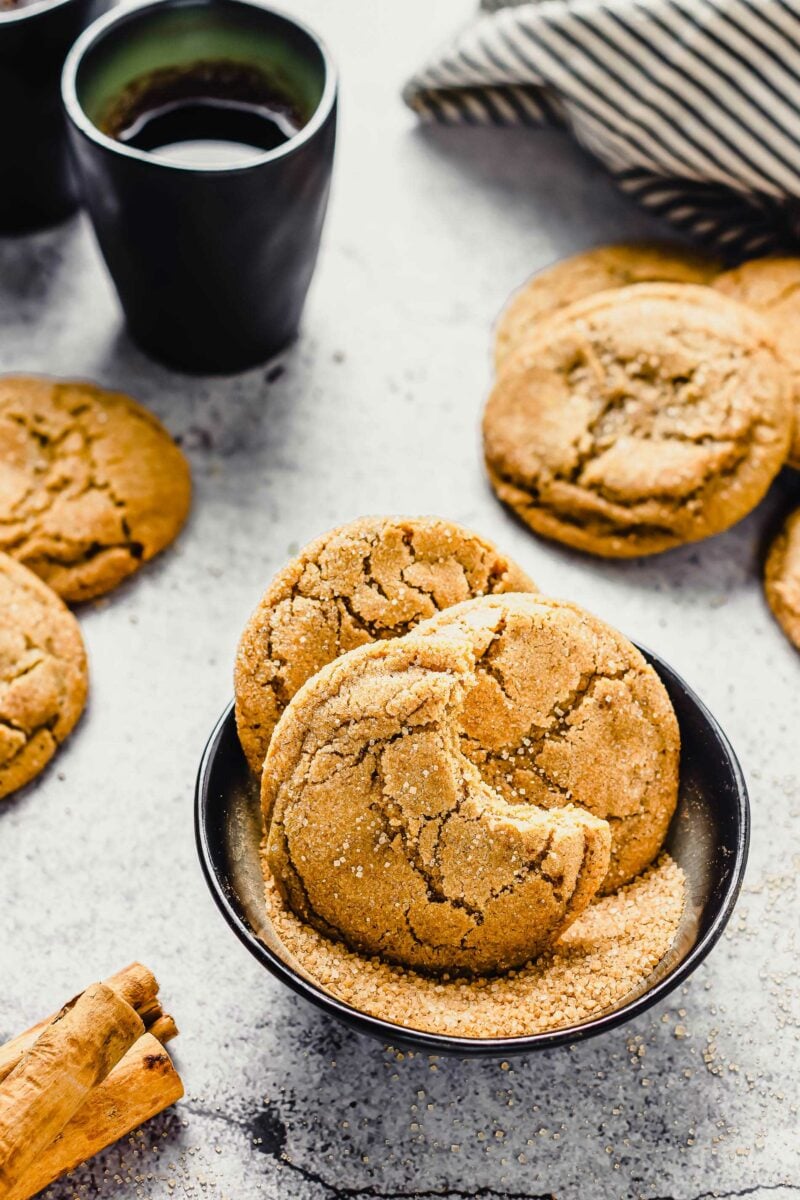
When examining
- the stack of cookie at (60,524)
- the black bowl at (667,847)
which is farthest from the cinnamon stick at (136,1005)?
the stack of cookie at (60,524)

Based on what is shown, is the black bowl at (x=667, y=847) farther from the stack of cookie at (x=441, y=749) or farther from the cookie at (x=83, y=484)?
the cookie at (x=83, y=484)

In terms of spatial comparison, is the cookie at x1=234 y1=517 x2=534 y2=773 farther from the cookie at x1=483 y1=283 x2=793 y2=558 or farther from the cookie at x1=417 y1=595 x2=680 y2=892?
the cookie at x1=483 y1=283 x2=793 y2=558

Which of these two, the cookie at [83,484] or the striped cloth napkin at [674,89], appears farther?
the striped cloth napkin at [674,89]

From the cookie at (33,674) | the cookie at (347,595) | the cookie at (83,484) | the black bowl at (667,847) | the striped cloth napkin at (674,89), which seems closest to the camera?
the black bowl at (667,847)

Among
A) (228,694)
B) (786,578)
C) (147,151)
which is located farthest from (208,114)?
(786,578)

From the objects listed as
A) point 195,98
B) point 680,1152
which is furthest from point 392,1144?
point 195,98

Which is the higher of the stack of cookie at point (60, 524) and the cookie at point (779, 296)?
the cookie at point (779, 296)

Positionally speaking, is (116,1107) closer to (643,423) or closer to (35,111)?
(643,423)
